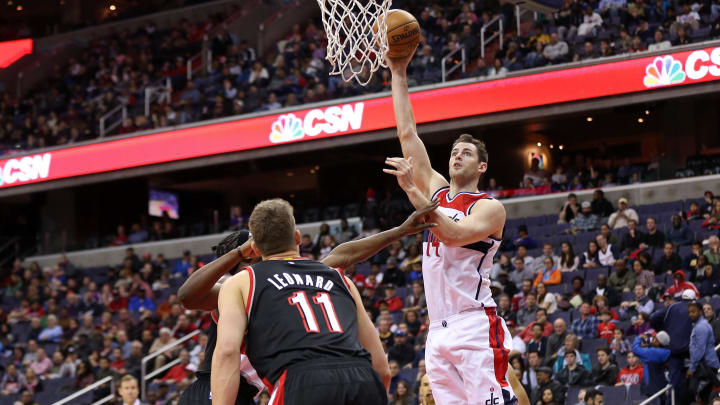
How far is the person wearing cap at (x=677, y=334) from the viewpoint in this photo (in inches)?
408

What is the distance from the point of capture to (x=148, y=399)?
14719 mm

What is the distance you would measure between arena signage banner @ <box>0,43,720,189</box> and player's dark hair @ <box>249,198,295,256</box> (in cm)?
1433

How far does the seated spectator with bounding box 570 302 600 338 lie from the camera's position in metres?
12.4

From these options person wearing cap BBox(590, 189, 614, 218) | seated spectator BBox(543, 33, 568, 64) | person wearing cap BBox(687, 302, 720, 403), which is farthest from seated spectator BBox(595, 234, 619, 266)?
seated spectator BBox(543, 33, 568, 64)

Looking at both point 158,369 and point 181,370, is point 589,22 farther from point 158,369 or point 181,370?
point 158,369

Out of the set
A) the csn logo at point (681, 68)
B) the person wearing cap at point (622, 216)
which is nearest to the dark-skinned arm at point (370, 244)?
the person wearing cap at point (622, 216)

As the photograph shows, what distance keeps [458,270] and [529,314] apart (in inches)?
304

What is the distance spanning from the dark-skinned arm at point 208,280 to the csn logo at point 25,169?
63.5ft

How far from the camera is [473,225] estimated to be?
17.7ft

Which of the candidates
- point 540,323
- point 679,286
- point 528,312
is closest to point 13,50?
point 528,312

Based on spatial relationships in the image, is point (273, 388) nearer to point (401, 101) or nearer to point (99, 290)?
point (401, 101)

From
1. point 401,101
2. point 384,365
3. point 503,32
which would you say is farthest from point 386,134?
point 384,365

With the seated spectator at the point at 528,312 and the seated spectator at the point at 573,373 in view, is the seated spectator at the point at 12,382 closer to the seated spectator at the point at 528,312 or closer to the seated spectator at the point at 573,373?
the seated spectator at the point at 528,312

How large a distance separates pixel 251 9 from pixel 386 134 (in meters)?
9.22
